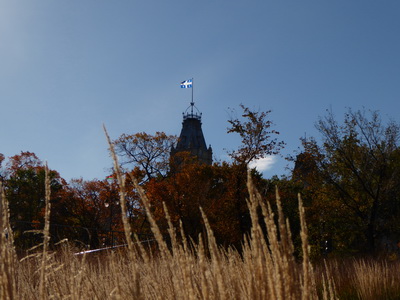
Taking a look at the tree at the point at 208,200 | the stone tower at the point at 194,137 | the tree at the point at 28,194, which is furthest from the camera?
the stone tower at the point at 194,137

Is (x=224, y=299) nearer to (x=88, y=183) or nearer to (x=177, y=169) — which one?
(x=177, y=169)

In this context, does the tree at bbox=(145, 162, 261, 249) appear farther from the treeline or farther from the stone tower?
the stone tower

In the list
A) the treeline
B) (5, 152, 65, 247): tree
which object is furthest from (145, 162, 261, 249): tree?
(5, 152, 65, 247): tree

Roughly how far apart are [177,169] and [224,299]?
26.8 meters

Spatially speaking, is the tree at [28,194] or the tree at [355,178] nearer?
the tree at [355,178]

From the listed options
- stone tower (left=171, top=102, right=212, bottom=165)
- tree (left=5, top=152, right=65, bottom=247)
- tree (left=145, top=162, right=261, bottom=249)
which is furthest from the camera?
stone tower (left=171, top=102, right=212, bottom=165)

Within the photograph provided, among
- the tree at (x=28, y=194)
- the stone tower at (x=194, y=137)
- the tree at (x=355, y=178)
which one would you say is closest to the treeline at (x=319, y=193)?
the tree at (x=355, y=178)

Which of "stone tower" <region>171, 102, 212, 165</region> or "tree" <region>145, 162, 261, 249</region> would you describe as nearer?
"tree" <region>145, 162, 261, 249</region>

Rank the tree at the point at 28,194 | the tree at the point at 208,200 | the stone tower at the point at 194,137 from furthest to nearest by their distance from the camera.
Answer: the stone tower at the point at 194,137 < the tree at the point at 28,194 < the tree at the point at 208,200

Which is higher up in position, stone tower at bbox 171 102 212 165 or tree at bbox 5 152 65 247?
stone tower at bbox 171 102 212 165

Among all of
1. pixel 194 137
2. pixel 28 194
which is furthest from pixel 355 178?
pixel 194 137

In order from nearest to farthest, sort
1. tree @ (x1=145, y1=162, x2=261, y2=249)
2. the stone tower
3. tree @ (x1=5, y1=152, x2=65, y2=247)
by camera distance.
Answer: tree @ (x1=145, y1=162, x2=261, y2=249) < tree @ (x1=5, y1=152, x2=65, y2=247) < the stone tower

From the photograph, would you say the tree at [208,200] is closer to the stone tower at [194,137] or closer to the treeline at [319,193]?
the treeline at [319,193]

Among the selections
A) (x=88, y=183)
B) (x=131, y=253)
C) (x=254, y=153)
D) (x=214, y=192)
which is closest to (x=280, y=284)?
(x=131, y=253)
